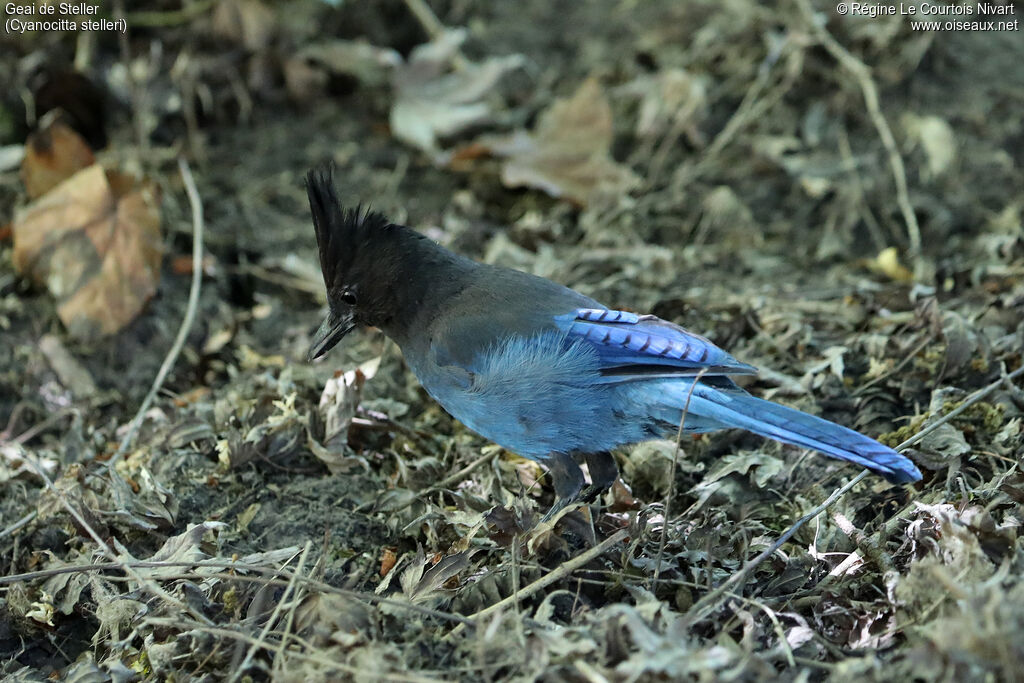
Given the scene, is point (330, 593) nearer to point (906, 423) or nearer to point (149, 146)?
point (906, 423)

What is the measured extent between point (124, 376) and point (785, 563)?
2736 millimetres

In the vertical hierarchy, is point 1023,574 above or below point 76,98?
below

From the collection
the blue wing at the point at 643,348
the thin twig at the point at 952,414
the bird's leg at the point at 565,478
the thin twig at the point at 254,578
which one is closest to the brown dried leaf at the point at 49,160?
the thin twig at the point at 254,578

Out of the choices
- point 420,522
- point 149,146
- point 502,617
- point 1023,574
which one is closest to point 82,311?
point 149,146

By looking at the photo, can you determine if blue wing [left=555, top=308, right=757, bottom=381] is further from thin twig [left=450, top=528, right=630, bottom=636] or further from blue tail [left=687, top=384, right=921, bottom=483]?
thin twig [left=450, top=528, right=630, bottom=636]

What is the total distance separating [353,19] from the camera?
6.00 meters

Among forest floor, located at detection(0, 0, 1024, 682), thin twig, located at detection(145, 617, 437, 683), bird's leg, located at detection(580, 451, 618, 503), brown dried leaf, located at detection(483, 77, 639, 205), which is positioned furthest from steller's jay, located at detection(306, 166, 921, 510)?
brown dried leaf, located at detection(483, 77, 639, 205)

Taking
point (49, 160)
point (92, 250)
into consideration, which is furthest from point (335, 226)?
point (49, 160)

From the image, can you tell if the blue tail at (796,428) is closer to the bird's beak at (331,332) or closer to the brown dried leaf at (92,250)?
the bird's beak at (331,332)

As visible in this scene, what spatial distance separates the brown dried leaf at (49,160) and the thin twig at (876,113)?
11.7ft

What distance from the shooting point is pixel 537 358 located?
126 inches

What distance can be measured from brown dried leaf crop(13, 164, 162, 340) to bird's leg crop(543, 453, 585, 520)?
2.07 m

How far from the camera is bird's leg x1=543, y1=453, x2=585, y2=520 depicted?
324 cm

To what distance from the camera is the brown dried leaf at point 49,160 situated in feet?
15.2
